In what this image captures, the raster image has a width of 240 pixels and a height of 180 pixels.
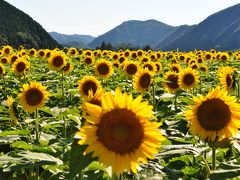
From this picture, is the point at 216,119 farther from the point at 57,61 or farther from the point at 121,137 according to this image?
the point at 57,61

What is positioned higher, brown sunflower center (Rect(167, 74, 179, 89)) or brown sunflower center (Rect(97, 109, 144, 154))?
brown sunflower center (Rect(97, 109, 144, 154))

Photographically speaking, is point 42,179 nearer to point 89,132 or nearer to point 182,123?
point 182,123

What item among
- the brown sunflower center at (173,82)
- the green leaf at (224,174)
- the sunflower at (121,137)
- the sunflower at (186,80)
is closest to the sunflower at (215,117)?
the green leaf at (224,174)

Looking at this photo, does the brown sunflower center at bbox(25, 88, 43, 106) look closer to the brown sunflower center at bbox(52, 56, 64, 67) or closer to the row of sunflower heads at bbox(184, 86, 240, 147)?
the row of sunflower heads at bbox(184, 86, 240, 147)

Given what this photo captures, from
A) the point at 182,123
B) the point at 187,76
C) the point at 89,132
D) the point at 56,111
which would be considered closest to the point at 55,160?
the point at 89,132

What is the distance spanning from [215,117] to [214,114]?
3 cm

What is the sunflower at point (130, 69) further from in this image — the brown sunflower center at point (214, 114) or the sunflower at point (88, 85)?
the brown sunflower center at point (214, 114)

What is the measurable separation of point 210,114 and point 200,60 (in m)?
16.1

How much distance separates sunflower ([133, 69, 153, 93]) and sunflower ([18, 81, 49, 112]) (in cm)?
303

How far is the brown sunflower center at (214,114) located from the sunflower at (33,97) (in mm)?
3398

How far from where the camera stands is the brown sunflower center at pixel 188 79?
10.0 meters

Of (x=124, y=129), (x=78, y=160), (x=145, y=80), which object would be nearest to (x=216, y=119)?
(x=124, y=129)

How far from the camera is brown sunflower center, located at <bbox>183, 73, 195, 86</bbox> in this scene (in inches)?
395

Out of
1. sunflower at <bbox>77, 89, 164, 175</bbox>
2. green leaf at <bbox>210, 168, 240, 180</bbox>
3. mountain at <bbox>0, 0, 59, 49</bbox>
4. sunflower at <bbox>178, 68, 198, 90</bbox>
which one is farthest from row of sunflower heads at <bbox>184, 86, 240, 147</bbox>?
mountain at <bbox>0, 0, 59, 49</bbox>
